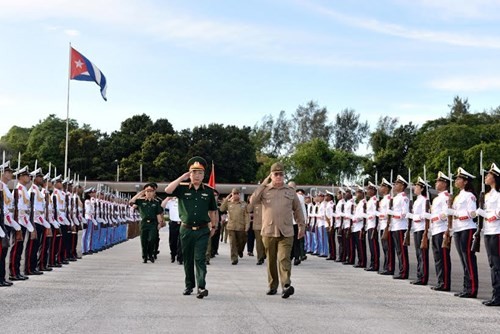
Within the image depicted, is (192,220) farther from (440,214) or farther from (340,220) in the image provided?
(340,220)

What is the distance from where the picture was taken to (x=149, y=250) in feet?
65.2

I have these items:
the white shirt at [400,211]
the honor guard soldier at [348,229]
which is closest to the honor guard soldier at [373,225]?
the white shirt at [400,211]

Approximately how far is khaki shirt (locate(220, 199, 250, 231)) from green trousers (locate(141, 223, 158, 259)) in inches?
96.4

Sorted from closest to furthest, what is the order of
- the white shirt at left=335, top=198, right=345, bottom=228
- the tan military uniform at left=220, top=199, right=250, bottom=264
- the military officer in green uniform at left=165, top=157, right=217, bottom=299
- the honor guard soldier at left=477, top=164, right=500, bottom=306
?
the honor guard soldier at left=477, top=164, right=500, bottom=306
the military officer in green uniform at left=165, top=157, right=217, bottom=299
the white shirt at left=335, top=198, right=345, bottom=228
the tan military uniform at left=220, top=199, right=250, bottom=264

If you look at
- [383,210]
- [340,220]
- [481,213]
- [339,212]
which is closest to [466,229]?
[481,213]

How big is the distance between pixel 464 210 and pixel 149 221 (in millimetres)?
10143

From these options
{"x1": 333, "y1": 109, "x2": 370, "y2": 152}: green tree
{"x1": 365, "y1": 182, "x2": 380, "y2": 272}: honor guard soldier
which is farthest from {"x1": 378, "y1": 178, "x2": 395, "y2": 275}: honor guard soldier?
{"x1": 333, "y1": 109, "x2": 370, "y2": 152}: green tree

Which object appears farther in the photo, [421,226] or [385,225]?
[385,225]

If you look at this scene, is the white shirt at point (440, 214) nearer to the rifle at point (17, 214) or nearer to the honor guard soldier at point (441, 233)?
the honor guard soldier at point (441, 233)

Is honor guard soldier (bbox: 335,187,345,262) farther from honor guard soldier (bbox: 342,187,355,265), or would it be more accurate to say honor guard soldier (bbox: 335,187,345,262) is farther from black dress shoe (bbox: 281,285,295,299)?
black dress shoe (bbox: 281,285,295,299)

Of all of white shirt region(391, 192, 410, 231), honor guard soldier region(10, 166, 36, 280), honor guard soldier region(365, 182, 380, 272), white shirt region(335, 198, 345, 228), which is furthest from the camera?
white shirt region(335, 198, 345, 228)

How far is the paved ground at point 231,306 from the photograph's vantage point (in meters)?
8.44

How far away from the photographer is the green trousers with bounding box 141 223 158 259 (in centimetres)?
1959

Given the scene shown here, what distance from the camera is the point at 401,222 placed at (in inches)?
604
